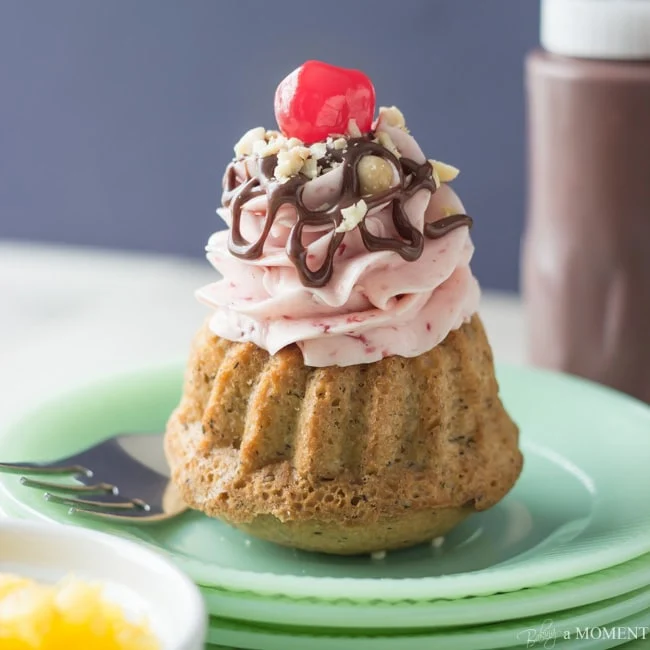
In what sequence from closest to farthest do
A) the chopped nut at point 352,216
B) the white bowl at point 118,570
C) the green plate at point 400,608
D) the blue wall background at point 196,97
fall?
1. the white bowl at point 118,570
2. the green plate at point 400,608
3. the chopped nut at point 352,216
4. the blue wall background at point 196,97

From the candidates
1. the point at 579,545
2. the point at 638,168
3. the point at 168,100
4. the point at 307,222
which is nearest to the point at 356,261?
the point at 307,222

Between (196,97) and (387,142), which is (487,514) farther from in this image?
(196,97)

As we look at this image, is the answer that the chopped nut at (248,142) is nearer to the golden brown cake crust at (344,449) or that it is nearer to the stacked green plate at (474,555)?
the golden brown cake crust at (344,449)

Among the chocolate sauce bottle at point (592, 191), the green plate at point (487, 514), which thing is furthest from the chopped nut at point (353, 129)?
the chocolate sauce bottle at point (592, 191)

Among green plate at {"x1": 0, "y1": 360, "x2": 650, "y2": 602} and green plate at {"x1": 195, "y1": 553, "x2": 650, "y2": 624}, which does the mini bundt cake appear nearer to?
green plate at {"x1": 0, "y1": 360, "x2": 650, "y2": 602}

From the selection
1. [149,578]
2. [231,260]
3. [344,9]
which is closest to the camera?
[149,578]

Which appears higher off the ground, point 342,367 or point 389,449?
point 342,367

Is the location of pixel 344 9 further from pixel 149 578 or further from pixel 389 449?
pixel 149 578
